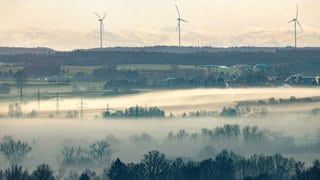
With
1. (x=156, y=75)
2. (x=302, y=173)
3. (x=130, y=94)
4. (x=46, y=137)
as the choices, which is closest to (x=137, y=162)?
(x=302, y=173)

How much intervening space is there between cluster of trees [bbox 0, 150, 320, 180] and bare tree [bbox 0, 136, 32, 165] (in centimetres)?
962

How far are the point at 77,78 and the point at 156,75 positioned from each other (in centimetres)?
1307

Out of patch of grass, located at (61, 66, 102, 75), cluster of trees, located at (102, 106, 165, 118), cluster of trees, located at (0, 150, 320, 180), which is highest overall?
patch of grass, located at (61, 66, 102, 75)

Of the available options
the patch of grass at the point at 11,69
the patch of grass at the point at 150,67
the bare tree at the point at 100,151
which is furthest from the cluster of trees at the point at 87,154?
the patch of grass at the point at 150,67

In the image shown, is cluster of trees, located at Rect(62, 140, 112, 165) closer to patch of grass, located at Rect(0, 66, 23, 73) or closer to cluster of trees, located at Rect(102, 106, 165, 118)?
cluster of trees, located at Rect(102, 106, 165, 118)

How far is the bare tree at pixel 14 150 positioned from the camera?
433ft

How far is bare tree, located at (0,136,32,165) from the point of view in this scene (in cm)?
13199

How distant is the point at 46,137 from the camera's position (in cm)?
14662

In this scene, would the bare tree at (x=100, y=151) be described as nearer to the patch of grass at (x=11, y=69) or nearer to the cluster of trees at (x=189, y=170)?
the cluster of trees at (x=189, y=170)

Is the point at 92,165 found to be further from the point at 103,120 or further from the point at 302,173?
the point at 103,120

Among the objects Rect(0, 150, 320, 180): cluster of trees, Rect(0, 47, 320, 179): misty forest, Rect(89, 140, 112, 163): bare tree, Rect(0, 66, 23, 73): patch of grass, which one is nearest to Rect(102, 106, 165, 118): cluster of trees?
Rect(0, 47, 320, 179): misty forest

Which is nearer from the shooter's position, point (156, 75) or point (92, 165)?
point (92, 165)

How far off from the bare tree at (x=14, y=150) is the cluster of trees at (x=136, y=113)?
20190 millimetres

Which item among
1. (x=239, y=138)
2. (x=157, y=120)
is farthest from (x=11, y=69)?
(x=239, y=138)
